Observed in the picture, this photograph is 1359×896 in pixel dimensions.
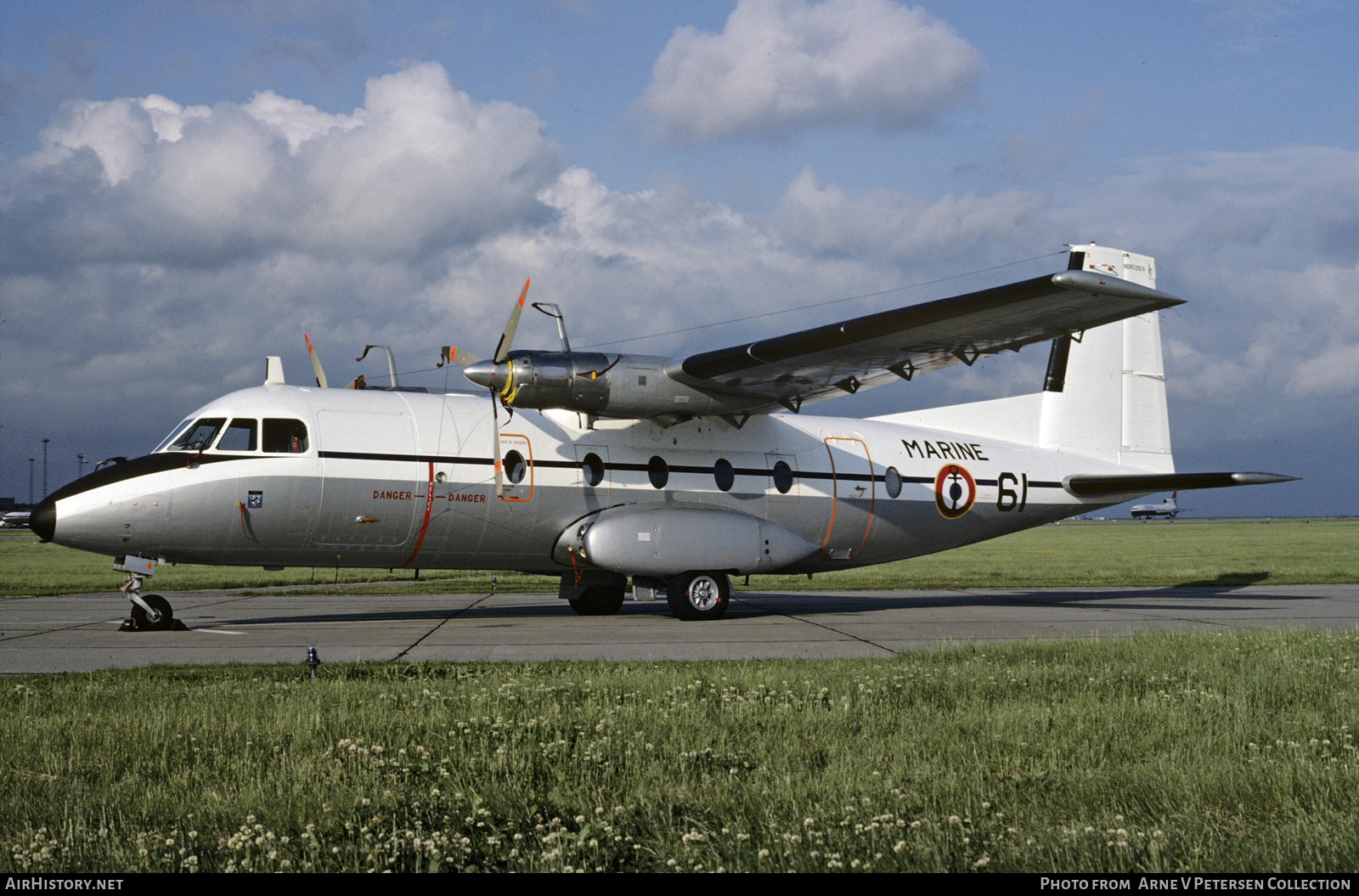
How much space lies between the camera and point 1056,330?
50.2 ft

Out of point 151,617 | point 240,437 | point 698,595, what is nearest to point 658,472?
point 698,595

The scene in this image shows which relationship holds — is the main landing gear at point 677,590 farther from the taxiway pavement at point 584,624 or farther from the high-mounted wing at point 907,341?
the high-mounted wing at point 907,341

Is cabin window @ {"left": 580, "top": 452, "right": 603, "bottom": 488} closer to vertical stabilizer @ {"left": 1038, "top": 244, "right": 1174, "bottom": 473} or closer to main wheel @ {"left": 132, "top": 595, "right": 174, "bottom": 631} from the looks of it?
main wheel @ {"left": 132, "top": 595, "right": 174, "bottom": 631}

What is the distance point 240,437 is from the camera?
49.1 ft

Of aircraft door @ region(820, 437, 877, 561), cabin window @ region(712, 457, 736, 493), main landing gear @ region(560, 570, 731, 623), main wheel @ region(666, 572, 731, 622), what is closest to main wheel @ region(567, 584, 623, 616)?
main landing gear @ region(560, 570, 731, 623)

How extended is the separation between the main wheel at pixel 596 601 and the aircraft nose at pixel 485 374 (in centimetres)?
469

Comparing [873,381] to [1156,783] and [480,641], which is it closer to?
[480,641]

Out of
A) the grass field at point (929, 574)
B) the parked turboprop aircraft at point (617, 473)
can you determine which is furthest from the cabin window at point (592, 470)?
the grass field at point (929, 574)

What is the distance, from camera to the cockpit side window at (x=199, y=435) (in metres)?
14.9

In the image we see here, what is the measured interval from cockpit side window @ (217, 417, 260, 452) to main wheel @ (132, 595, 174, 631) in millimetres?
2368

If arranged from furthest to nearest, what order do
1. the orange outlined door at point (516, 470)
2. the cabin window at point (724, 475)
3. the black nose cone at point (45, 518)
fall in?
1. the cabin window at point (724, 475)
2. the orange outlined door at point (516, 470)
3. the black nose cone at point (45, 518)

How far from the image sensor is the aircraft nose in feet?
50.9
